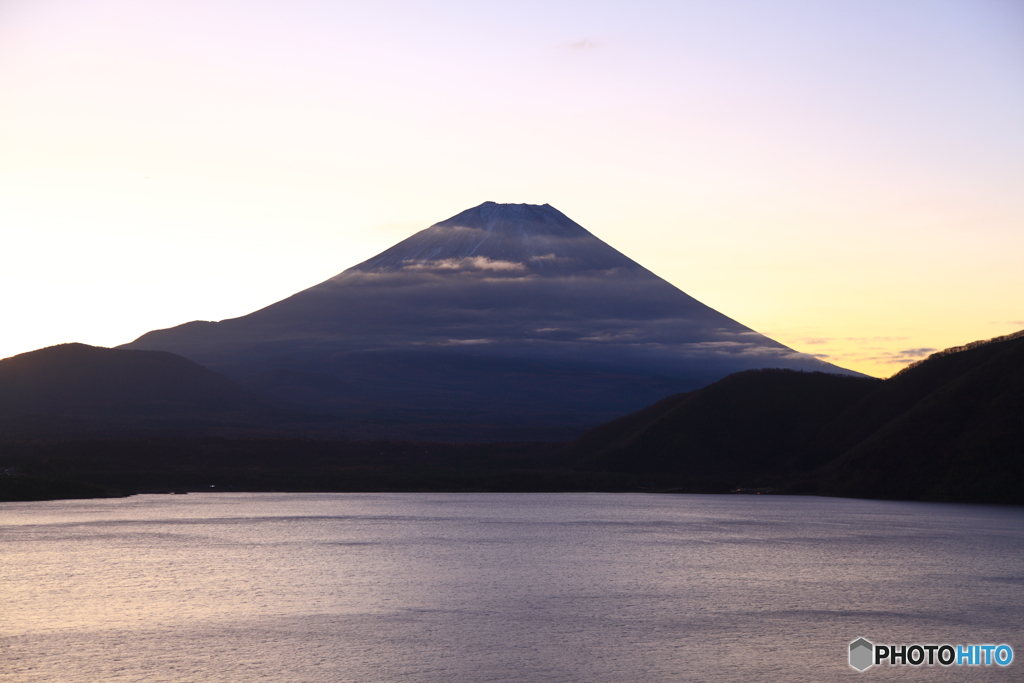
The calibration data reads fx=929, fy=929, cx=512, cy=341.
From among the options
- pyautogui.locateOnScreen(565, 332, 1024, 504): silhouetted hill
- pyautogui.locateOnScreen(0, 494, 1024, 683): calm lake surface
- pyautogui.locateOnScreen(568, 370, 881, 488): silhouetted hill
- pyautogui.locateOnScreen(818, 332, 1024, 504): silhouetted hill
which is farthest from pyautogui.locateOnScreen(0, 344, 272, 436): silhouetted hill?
pyautogui.locateOnScreen(0, 494, 1024, 683): calm lake surface

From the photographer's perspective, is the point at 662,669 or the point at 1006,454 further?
the point at 1006,454

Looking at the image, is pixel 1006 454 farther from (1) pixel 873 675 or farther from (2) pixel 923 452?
(1) pixel 873 675

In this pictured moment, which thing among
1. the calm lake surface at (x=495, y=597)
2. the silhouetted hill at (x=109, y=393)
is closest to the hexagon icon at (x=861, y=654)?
the calm lake surface at (x=495, y=597)

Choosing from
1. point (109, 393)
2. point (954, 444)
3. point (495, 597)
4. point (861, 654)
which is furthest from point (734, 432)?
point (109, 393)

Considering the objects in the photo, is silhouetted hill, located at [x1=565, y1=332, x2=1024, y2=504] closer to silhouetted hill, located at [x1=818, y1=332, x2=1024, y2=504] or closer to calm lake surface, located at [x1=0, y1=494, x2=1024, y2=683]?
silhouetted hill, located at [x1=818, y1=332, x2=1024, y2=504]

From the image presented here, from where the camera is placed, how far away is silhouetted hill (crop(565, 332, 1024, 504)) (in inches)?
2303

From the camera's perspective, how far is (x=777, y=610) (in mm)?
24031

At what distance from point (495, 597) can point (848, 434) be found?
57344 millimetres

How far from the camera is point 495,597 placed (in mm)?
25500

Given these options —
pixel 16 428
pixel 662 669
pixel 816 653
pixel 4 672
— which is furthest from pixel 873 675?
pixel 16 428

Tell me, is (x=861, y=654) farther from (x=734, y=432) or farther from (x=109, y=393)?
(x=109, y=393)

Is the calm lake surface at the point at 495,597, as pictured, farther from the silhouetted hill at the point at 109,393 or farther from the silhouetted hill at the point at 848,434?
the silhouetted hill at the point at 109,393

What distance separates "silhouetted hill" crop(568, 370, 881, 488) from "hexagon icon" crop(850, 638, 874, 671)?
1988 inches

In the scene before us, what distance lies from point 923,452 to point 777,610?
42413mm
